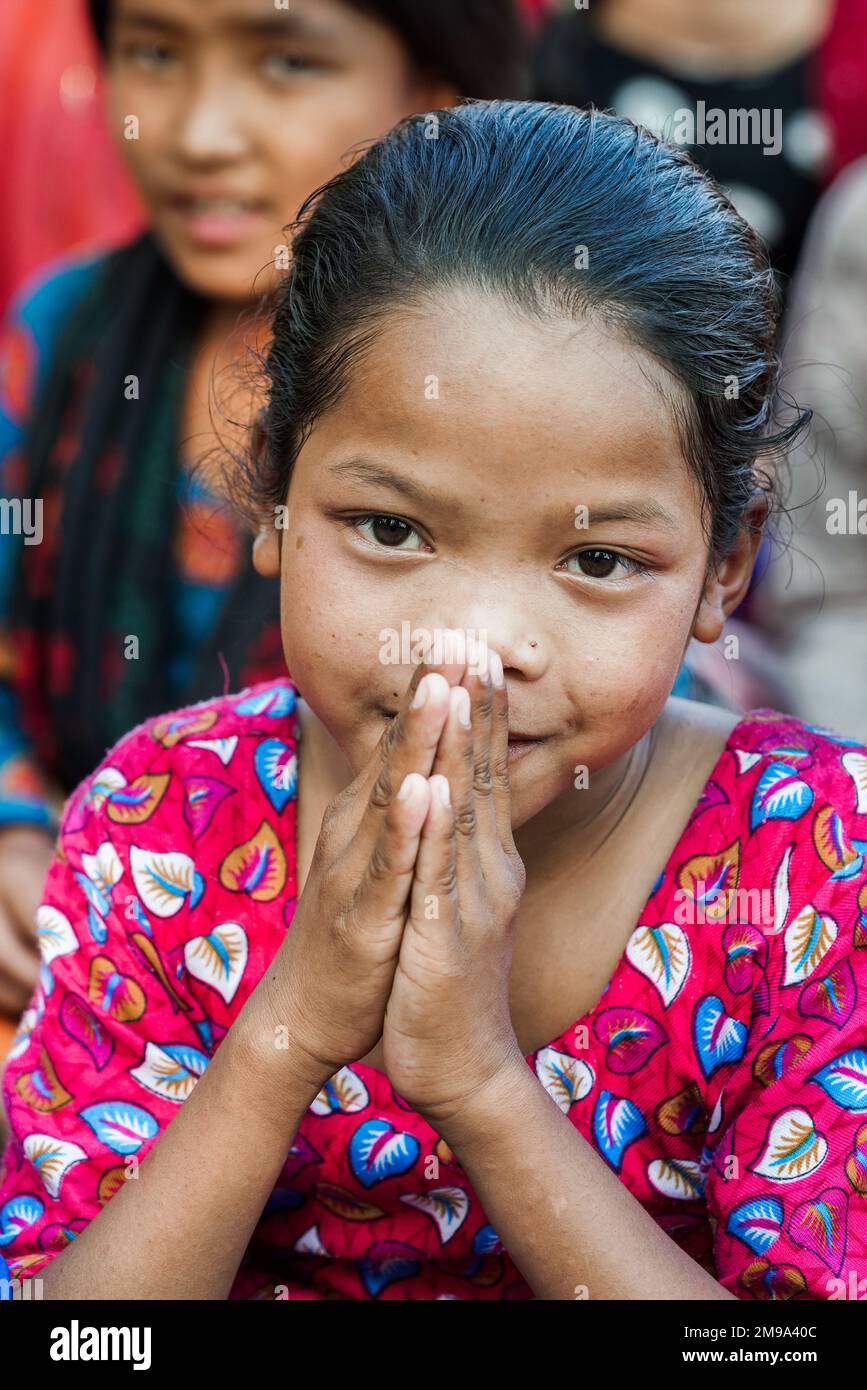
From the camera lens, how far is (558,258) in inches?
68.8

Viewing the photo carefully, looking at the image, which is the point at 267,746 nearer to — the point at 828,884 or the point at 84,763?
the point at 828,884

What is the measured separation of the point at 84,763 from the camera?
11.0 ft

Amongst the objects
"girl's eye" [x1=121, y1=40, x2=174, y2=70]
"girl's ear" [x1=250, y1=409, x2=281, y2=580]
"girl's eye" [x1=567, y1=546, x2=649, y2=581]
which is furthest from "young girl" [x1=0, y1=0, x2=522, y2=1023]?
"girl's eye" [x1=567, y1=546, x2=649, y2=581]

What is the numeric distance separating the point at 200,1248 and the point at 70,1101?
291 mm

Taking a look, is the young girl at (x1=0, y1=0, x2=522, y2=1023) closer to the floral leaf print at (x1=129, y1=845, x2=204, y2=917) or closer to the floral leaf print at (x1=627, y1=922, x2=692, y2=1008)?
the floral leaf print at (x1=129, y1=845, x2=204, y2=917)

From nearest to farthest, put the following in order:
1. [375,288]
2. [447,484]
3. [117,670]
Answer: [447,484]
[375,288]
[117,670]

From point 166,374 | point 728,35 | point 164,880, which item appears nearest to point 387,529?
point 164,880

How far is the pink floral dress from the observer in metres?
1.82

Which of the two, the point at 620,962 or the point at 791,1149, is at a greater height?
the point at 620,962

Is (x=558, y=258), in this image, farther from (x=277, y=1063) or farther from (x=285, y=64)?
(x=285, y=64)

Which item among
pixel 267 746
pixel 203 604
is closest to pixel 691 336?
pixel 267 746

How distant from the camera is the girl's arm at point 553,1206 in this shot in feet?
5.64

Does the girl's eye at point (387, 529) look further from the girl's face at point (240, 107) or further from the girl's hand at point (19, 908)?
the girl's face at point (240, 107)

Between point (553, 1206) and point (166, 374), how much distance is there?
7.27ft
